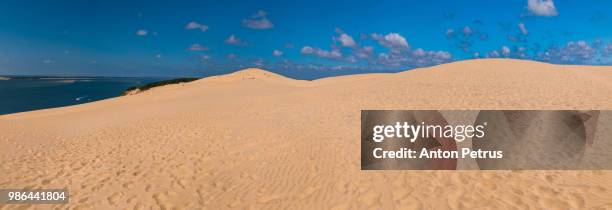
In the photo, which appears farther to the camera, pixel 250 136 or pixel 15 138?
pixel 15 138

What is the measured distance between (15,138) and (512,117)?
23.6 meters

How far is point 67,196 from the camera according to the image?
918 cm

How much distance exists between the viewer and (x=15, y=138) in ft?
55.3

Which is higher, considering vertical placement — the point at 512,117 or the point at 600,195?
the point at 512,117

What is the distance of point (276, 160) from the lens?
1183 cm

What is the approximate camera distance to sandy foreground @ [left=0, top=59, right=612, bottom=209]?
8.33 m

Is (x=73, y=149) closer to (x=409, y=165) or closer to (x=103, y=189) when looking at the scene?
(x=103, y=189)

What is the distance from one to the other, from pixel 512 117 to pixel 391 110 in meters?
5.57

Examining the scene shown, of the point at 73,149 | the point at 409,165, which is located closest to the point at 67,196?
the point at 73,149

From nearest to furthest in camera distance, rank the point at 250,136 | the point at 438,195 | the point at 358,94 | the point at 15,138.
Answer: the point at 438,195, the point at 250,136, the point at 15,138, the point at 358,94

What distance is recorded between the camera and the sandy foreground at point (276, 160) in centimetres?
833

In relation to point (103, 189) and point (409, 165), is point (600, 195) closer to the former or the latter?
point (409, 165)

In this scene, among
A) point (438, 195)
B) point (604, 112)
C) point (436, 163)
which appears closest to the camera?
point (438, 195)

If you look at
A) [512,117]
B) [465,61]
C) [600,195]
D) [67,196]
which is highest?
[465,61]
